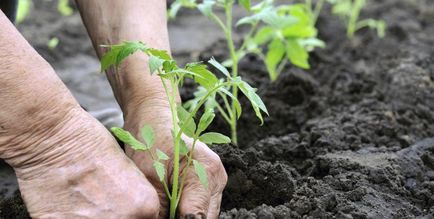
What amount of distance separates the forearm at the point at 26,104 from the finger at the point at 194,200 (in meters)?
0.36

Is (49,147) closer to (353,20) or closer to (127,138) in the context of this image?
(127,138)

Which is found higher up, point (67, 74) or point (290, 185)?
point (290, 185)

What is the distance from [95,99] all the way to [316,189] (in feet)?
5.78

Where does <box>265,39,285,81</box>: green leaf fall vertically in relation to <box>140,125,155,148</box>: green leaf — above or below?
below

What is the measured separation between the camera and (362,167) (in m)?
2.13

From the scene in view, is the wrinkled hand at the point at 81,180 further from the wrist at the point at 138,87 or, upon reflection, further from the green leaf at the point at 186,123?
the wrist at the point at 138,87

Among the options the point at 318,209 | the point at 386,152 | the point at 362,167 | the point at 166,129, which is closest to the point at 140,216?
the point at 166,129

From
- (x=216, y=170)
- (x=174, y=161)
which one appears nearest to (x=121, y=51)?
(x=174, y=161)

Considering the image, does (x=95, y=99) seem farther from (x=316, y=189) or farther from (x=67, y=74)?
(x=316, y=189)

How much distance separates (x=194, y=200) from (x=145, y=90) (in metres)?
0.44

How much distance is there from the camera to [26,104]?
5.44 ft

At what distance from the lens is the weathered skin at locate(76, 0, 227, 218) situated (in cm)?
181

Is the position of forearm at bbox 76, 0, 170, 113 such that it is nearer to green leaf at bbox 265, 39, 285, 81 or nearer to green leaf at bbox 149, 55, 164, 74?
green leaf at bbox 149, 55, 164, 74

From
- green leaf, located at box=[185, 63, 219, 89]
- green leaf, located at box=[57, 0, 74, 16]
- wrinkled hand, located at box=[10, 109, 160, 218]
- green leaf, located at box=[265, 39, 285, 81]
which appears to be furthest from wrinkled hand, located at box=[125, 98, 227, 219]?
green leaf, located at box=[57, 0, 74, 16]
